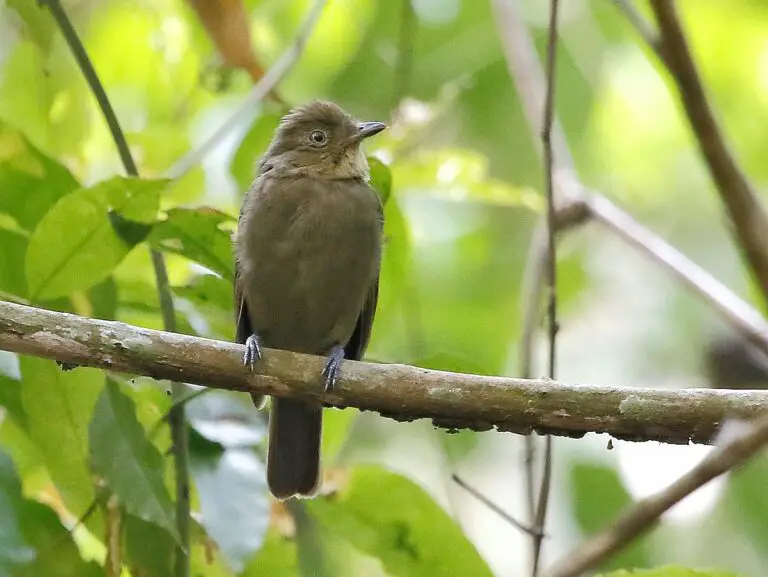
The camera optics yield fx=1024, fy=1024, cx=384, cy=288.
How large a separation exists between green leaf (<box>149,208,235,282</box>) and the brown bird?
46 centimetres

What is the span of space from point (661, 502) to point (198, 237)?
5.95 ft

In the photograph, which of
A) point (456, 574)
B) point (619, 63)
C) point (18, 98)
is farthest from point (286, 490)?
point (619, 63)

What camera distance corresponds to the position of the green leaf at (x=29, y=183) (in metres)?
2.75

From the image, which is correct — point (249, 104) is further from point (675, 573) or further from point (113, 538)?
point (675, 573)

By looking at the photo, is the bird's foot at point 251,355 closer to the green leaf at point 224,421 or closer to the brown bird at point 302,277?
the green leaf at point 224,421

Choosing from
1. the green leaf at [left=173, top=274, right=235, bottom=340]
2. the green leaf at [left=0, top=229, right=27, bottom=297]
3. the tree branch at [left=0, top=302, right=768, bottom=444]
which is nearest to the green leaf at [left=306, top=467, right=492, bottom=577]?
the tree branch at [left=0, top=302, right=768, bottom=444]

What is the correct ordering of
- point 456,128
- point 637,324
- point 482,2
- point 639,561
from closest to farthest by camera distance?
point 639,561 → point 482,2 → point 456,128 → point 637,324

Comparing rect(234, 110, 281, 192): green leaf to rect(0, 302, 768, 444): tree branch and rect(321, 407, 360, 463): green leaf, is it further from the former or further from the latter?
rect(0, 302, 768, 444): tree branch

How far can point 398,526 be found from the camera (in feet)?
8.66

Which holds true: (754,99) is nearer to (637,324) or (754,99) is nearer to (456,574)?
(637,324)

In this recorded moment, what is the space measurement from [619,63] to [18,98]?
2968 millimetres

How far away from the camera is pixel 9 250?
2.80m

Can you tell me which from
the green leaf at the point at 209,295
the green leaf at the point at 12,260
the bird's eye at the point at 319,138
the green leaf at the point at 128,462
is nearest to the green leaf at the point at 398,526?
the green leaf at the point at 128,462

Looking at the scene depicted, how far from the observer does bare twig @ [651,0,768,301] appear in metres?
2.99
